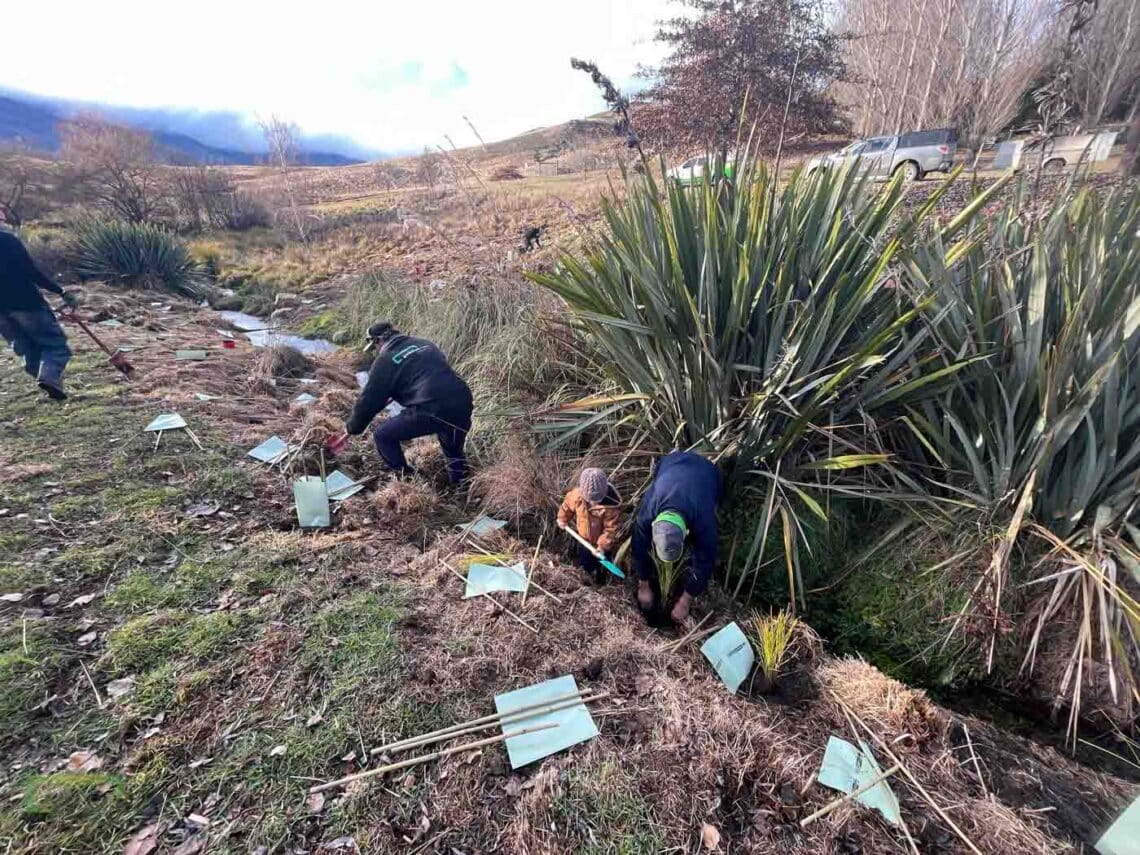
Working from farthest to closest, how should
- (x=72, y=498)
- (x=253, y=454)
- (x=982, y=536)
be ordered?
(x=253, y=454)
(x=72, y=498)
(x=982, y=536)

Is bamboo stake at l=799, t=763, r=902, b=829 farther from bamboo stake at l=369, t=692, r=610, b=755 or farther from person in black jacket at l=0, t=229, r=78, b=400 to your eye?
person in black jacket at l=0, t=229, r=78, b=400

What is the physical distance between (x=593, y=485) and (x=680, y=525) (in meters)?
0.65

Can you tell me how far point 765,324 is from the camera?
123 inches

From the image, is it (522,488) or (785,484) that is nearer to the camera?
(785,484)

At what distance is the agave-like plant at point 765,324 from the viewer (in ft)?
9.43

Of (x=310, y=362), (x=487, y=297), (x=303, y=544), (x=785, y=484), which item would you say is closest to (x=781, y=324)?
(x=785, y=484)

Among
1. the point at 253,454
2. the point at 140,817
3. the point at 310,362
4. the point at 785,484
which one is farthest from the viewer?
the point at 310,362

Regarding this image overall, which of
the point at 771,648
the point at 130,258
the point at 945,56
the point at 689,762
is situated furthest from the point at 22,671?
the point at 945,56

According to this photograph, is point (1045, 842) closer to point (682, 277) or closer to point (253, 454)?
point (682, 277)

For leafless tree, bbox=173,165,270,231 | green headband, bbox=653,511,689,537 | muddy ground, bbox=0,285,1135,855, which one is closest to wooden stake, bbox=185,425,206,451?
muddy ground, bbox=0,285,1135,855

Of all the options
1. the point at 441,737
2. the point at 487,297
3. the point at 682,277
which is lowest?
the point at 441,737

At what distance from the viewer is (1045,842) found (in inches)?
75.2

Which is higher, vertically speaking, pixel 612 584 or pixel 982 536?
pixel 982 536

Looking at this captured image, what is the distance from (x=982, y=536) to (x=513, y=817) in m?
2.58
